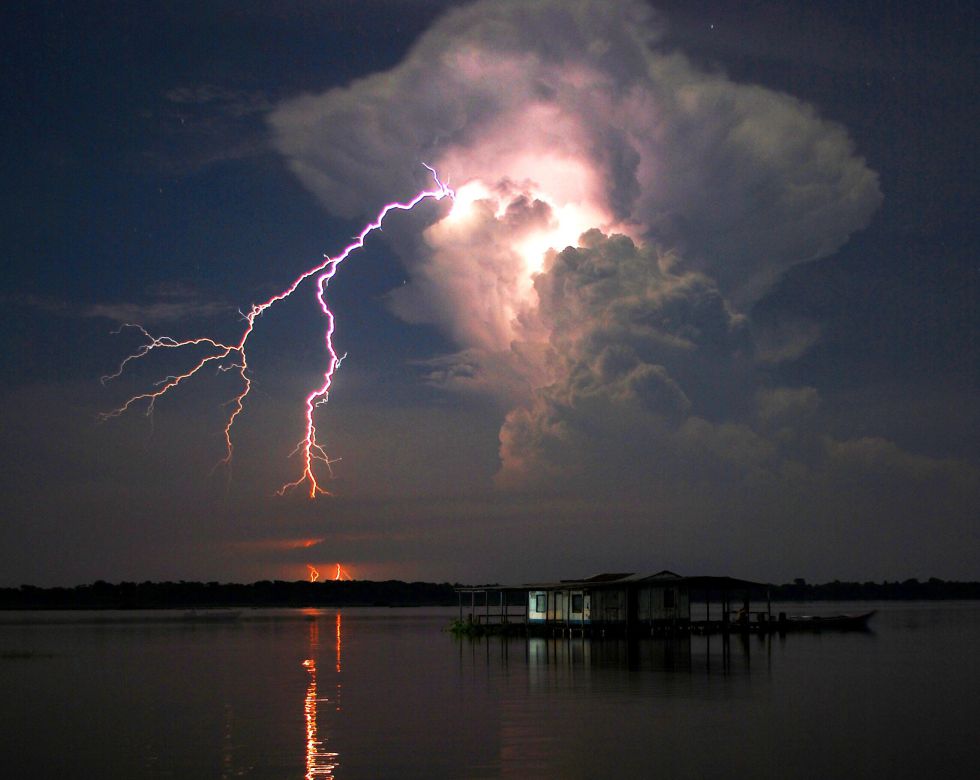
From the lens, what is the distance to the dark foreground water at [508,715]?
2369 centimetres

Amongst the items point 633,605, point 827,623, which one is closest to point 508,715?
point 633,605

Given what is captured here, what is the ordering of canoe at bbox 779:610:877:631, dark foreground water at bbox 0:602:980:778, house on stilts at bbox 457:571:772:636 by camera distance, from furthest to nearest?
canoe at bbox 779:610:877:631 → house on stilts at bbox 457:571:772:636 → dark foreground water at bbox 0:602:980:778

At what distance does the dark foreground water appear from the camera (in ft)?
77.7

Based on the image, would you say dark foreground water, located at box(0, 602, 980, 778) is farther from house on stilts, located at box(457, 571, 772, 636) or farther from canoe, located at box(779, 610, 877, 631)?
canoe, located at box(779, 610, 877, 631)

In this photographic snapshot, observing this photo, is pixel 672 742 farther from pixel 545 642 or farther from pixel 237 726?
pixel 545 642

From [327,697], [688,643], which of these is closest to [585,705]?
[327,697]

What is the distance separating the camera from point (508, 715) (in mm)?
31094

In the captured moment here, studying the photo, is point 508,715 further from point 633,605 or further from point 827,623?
point 827,623

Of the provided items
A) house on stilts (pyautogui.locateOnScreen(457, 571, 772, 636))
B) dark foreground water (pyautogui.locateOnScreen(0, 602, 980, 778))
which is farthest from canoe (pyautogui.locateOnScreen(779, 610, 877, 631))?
dark foreground water (pyautogui.locateOnScreen(0, 602, 980, 778))

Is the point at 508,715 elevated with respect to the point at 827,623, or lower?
elevated

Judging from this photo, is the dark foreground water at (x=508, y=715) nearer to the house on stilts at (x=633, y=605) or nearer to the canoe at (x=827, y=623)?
the house on stilts at (x=633, y=605)

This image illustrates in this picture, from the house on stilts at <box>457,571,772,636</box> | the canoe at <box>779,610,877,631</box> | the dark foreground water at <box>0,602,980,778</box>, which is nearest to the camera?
the dark foreground water at <box>0,602,980,778</box>

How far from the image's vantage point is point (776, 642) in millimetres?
64062

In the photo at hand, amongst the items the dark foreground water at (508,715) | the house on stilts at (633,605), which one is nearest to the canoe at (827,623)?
the house on stilts at (633,605)
